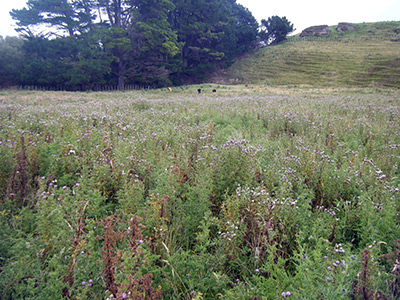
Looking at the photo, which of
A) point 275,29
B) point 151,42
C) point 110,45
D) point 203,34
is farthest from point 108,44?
point 275,29

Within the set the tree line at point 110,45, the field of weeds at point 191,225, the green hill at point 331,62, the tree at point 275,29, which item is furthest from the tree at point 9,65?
the tree at point 275,29

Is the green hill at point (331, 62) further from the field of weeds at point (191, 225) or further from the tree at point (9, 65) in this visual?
the field of weeds at point (191, 225)

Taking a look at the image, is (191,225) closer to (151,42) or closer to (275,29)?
(151,42)

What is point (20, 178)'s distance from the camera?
3744 millimetres

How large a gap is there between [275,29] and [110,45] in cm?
4804

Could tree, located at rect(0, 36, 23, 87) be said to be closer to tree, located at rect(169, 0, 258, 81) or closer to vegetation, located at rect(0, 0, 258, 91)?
vegetation, located at rect(0, 0, 258, 91)

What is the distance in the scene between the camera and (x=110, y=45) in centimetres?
3300

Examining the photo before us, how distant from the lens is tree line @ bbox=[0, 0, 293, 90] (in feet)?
106

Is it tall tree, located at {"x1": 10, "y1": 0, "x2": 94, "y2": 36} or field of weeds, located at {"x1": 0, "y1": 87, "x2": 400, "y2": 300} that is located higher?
tall tree, located at {"x1": 10, "y1": 0, "x2": 94, "y2": 36}

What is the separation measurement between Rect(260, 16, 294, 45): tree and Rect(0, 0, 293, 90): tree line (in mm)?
19663

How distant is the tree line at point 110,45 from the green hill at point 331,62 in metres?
9.12

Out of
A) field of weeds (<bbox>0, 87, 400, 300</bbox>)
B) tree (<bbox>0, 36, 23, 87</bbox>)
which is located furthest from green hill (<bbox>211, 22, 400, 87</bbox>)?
field of weeds (<bbox>0, 87, 400, 300</bbox>)

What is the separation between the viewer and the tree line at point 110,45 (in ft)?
106

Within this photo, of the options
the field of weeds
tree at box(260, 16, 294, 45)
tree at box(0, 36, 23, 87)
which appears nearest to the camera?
the field of weeds
